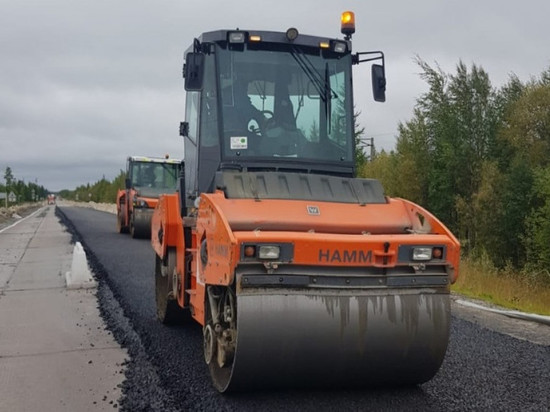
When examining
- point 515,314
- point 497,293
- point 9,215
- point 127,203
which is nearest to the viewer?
point 515,314

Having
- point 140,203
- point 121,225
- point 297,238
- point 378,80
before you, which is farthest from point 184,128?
point 121,225

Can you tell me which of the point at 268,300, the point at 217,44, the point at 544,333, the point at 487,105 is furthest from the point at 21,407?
the point at 487,105

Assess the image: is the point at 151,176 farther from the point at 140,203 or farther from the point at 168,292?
the point at 168,292

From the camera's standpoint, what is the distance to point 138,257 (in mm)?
13758

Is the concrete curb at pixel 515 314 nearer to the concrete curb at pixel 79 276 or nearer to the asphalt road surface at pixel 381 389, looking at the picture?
the asphalt road surface at pixel 381 389

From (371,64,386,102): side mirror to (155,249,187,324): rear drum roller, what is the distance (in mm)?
2500

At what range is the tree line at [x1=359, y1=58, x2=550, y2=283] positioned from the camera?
20.0 m

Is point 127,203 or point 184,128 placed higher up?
point 184,128

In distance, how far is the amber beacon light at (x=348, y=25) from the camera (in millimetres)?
5238

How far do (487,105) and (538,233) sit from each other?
678 cm

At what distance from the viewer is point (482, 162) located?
22641 millimetres

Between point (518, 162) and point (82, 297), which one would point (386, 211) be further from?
point (518, 162)

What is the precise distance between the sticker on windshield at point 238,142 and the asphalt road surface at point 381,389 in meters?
1.80

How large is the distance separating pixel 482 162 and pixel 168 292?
1863cm
